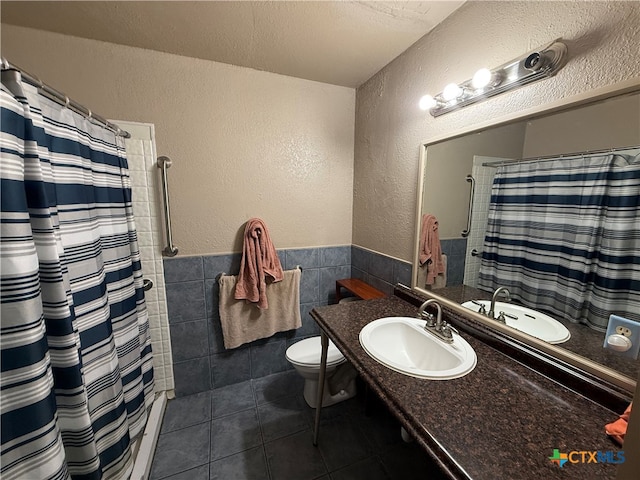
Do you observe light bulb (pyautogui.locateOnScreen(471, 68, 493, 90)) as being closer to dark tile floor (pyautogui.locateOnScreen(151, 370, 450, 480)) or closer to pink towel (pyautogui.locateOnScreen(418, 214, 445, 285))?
pink towel (pyautogui.locateOnScreen(418, 214, 445, 285))

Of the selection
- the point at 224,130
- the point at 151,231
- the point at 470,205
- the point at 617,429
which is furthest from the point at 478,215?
the point at 151,231

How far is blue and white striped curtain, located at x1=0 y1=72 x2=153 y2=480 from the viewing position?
0.67 m

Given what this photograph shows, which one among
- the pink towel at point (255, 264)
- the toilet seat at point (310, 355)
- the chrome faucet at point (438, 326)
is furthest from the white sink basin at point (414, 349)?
the pink towel at point (255, 264)

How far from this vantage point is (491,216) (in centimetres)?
111

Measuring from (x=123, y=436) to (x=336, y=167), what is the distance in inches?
78.2

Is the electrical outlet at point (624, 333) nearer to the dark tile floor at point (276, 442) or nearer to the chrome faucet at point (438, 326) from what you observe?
the chrome faucet at point (438, 326)

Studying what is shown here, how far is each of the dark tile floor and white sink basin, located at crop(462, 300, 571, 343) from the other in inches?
37.2

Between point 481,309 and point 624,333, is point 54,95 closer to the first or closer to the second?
point 481,309

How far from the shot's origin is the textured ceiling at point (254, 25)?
1162 millimetres

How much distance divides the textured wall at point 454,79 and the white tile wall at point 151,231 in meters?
1.43

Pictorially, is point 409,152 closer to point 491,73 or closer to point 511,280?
point 491,73

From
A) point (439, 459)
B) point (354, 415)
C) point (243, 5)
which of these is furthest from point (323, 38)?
point (354, 415)

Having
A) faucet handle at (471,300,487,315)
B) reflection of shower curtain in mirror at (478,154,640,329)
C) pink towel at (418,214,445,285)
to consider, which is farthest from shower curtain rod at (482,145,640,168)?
faucet handle at (471,300,487,315)

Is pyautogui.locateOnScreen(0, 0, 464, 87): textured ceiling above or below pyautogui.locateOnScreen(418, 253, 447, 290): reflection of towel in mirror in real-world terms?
above
